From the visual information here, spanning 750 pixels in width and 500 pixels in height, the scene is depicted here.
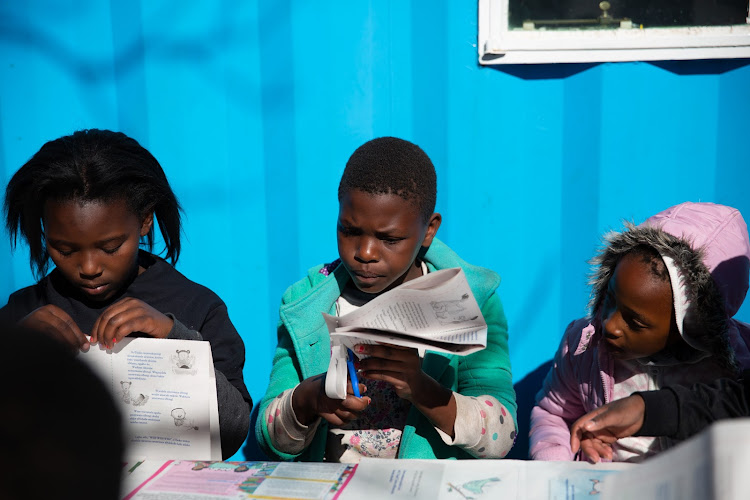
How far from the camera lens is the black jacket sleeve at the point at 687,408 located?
144 cm

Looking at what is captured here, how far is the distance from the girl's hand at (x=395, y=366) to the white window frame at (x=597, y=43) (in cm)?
141

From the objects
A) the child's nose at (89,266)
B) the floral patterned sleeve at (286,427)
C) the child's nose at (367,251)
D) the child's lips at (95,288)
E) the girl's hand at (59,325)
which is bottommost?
the floral patterned sleeve at (286,427)

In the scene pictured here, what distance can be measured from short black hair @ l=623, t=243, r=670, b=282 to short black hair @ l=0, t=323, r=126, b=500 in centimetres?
130

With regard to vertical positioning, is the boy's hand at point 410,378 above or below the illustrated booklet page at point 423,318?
below

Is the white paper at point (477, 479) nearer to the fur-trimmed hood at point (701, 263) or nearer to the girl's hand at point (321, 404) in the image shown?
the girl's hand at point (321, 404)

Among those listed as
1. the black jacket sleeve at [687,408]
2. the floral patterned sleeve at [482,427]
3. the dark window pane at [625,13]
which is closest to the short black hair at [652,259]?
the black jacket sleeve at [687,408]

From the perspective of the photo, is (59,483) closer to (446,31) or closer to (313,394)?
(313,394)

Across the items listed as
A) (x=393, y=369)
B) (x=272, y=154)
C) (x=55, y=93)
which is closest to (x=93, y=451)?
(x=393, y=369)

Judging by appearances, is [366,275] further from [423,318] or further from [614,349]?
[614,349]

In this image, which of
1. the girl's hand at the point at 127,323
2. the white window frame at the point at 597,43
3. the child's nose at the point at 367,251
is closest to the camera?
the girl's hand at the point at 127,323

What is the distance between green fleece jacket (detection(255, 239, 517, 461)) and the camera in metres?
1.74

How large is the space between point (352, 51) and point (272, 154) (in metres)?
0.52

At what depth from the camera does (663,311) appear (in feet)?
5.17

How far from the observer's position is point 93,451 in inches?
29.4
